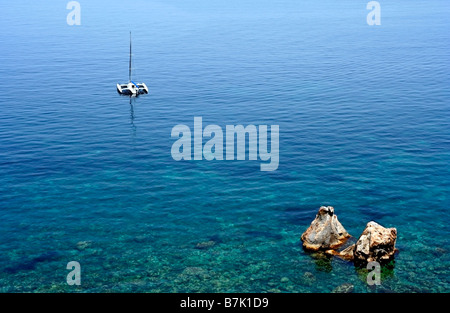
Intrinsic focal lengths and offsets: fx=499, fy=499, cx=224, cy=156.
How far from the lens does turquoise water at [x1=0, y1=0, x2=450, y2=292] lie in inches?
1971

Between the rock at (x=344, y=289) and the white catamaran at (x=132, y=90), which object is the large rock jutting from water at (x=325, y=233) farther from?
the white catamaran at (x=132, y=90)

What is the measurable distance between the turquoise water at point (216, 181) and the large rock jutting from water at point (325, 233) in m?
1.76

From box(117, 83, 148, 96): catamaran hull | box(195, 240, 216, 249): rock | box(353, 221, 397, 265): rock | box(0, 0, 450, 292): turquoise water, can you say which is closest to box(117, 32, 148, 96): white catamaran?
box(117, 83, 148, 96): catamaran hull

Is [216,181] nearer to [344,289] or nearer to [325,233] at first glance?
[325,233]

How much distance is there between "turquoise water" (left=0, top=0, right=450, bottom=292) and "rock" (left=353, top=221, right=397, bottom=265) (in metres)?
1.75

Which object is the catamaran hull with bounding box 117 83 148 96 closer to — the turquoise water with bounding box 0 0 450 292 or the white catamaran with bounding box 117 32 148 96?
the white catamaran with bounding box 117 32 148 96

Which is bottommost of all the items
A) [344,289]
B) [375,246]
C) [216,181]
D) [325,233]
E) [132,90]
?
[344,289]

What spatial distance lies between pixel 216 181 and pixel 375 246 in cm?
2983

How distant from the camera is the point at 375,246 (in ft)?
161

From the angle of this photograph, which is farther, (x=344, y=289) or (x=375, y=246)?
(x=375, y=246)

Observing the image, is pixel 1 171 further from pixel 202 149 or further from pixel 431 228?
pixel 431 228

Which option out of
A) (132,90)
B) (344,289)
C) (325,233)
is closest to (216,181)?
(325,233)

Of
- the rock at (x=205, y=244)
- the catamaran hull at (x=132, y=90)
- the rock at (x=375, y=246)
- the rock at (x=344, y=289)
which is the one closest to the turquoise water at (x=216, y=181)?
the rock at (x=205, y=244)

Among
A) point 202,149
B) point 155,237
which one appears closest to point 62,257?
point 155,237
